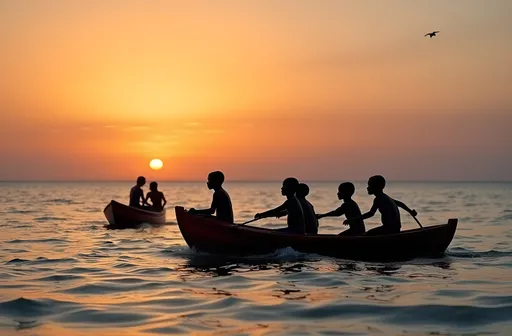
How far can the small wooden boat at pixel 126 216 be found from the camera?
86.1 ft

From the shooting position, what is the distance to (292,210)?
1543 cm

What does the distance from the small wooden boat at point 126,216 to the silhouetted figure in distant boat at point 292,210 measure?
39.5 feet

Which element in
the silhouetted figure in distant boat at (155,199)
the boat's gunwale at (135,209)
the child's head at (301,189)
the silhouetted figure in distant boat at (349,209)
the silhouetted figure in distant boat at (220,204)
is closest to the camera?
the silhouetted figure in distant boat at (349,209)

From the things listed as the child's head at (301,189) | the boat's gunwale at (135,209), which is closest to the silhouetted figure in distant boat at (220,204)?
the child's head at (301,189)

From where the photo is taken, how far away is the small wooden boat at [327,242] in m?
14.9

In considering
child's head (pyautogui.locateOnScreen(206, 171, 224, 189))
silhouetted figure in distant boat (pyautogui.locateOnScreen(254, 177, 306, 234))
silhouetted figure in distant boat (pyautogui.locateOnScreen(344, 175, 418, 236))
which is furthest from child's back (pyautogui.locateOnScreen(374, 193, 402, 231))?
child's head (pyautogui.locateOnScreen(206, 171, 224, 189))

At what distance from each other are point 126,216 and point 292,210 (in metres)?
12.6

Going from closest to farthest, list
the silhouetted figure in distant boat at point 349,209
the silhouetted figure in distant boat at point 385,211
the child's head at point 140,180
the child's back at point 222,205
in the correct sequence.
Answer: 1. the silhouetted figure in distant boat at point 385,211
2. the silhouetted figure in distant boat at point 349,209
3. the child's back at point 222,205
4. the child's head at point 140,180

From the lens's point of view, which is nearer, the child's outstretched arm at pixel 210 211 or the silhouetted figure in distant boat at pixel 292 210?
the silhouetted figure in distant boat at pixel 292 210

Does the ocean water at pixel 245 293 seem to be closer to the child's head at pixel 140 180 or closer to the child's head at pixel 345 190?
the child's head at pixel 345 190

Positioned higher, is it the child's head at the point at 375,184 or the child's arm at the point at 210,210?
the child's head at the point at 375,184

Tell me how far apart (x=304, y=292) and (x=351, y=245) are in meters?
4.15

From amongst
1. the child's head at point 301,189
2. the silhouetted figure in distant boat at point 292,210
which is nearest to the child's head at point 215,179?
the silhouetted figure in distant boat at point 292,210

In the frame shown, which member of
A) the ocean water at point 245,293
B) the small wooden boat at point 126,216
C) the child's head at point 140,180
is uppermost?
the child's head at point 140,180
